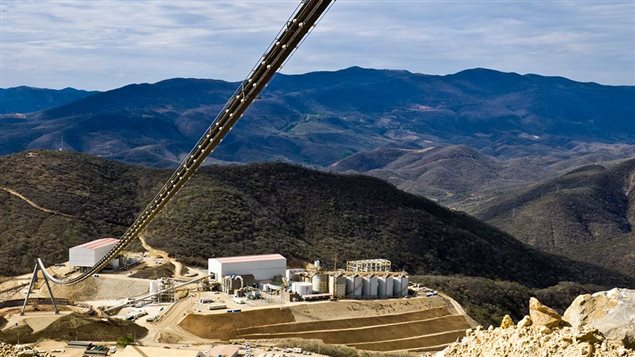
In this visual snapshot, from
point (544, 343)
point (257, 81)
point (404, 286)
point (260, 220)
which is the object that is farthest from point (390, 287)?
point (544, 343)

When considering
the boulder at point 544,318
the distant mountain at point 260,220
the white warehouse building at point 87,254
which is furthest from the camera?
the distant mountain at point 260,220

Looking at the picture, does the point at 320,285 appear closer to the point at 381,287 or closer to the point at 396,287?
the point at 381,287

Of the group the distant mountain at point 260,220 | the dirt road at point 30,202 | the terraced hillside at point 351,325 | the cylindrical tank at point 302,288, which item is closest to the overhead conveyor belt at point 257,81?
the terraced hillside at point 351,325

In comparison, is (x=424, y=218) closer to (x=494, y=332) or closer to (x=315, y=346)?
(x=315, y=346)

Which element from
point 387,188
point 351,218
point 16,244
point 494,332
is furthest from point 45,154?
point 494,332

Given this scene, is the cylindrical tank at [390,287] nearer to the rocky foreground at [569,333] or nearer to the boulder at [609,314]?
the rocky foreground at [569,333]

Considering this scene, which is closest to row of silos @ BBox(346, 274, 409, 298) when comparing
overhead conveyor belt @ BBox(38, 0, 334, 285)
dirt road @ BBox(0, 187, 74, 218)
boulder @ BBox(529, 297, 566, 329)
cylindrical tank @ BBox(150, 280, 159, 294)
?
cylindrical tank @ BBox(150, 280, 159, 294)
